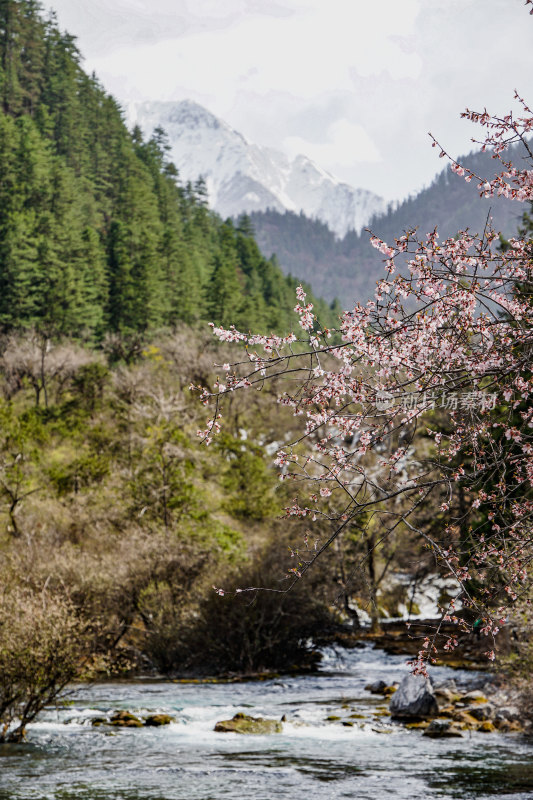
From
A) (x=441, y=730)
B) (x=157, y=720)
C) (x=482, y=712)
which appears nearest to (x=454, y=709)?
(x=482, y=712)

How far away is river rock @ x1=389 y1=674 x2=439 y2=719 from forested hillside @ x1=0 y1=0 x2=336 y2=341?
4648 cm

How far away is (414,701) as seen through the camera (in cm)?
2039

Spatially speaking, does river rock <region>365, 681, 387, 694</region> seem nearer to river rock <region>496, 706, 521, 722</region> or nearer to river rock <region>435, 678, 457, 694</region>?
river rock <region>435, 678, 457, 694</region>

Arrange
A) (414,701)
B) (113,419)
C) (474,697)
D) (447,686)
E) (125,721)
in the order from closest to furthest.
A: (125,721), (414,701), (474,697), (447,686), (113,419)

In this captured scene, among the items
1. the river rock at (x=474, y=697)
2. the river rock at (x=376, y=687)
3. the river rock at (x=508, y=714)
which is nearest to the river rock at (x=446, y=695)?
the river rock at (x=474, y=697)

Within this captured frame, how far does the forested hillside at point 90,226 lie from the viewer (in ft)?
210

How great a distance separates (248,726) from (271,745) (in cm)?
144

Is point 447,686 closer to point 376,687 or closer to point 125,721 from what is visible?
point 376,687

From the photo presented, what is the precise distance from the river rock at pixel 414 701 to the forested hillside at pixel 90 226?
46.5 metres

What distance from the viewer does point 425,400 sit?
6609 millimetres

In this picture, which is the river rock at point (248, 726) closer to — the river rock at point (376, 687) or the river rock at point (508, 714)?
the river rock at point (508, 714)

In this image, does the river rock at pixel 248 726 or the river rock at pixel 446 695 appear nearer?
the river rock at pixel 248 726

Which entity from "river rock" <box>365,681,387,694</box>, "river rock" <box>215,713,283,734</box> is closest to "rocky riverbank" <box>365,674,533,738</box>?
"river rock" <box>365,681,387,694</box>

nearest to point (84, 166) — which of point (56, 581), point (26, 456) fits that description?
point (26, 456)
